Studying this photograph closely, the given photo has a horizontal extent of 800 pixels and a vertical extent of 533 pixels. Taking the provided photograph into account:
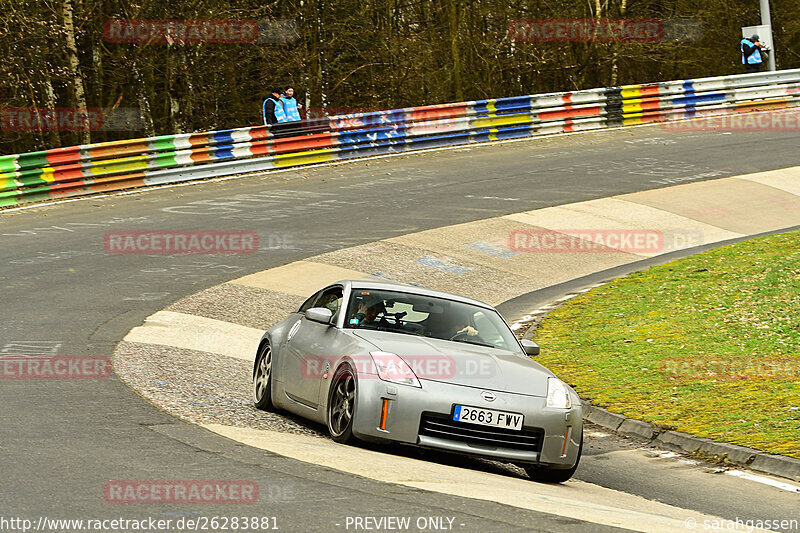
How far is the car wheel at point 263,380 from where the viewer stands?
991 centimetres

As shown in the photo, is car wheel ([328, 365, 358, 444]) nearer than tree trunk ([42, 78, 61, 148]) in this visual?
Yes

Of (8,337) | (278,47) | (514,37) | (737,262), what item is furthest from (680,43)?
(8,337)

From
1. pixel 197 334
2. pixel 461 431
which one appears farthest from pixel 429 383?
pixel 197 334

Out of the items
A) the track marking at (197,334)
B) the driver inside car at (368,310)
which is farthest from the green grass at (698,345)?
the track marking at (197,334)

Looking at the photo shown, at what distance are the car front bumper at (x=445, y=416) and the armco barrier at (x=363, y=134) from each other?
16248 mm

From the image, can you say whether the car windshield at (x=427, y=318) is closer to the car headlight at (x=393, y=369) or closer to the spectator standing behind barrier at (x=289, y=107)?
the car headlight at (x=393, y=369)

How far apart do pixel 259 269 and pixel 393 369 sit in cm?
962

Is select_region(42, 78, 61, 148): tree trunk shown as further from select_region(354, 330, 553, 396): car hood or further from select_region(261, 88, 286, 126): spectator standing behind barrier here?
select_region(354, 330, 553, 396): car hood

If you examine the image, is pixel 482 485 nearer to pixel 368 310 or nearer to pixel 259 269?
pixel 368 310

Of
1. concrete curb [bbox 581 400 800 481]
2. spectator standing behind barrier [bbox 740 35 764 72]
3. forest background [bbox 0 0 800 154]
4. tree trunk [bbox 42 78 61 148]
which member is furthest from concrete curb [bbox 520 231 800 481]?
spectator standing behind barrier [bbox 740 35 764 72]

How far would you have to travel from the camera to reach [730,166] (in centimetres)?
2622

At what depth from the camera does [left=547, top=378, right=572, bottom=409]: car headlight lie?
8.22 metres

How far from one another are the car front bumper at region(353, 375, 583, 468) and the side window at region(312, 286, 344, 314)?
1.73 m

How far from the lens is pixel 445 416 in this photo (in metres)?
7.92
